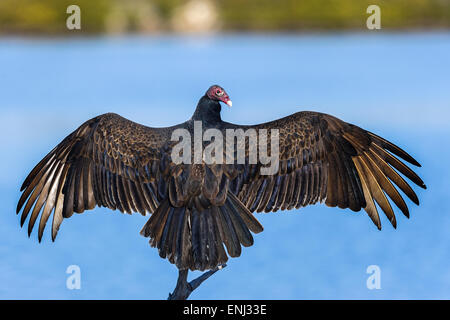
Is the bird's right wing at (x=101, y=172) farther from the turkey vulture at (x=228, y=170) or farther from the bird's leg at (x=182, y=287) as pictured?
the bird's leg at (x=182, y=287)

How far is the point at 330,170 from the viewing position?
5.57m

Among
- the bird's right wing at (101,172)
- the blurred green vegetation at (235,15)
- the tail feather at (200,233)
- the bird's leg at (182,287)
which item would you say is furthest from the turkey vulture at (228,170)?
the blurred green vegetation at (235,15)

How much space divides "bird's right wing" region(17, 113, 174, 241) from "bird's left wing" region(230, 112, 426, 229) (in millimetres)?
723

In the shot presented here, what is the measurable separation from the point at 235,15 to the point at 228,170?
28.4 metres

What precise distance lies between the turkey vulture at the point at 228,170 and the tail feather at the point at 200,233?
9.6 inches

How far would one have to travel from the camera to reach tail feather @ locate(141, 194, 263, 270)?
16.0 feet

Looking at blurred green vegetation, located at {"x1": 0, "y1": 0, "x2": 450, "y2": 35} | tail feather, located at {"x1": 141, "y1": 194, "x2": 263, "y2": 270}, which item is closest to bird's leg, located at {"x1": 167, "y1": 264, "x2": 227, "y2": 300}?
tail feather, located at {"x1": 141, "y1": 194, "x2": 263, "y2": 270}

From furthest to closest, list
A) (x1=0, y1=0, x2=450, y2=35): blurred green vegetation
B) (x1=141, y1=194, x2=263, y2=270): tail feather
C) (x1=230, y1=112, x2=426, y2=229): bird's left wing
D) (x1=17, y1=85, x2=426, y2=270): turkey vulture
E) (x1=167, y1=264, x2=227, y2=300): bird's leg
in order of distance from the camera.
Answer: (x1=0, y1=0, x2=450, y2=35): blurred green vegetation → (x1=230, y1=112, x2=426, y2=229): bird's left wing → (x1=17, y1=85, x2=426, y2=270): turkey vulture → (x1=167, y1=264, x2=227, y2=300): bird's leg → (x1=141, y1=194, x2=263, y2=270): tail feather

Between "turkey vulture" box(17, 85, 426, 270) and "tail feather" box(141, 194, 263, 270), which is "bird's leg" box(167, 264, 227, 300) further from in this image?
"turkey vulture" box(17, 85, 426, 270)

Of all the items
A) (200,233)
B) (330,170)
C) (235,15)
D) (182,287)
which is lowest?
(182,287)

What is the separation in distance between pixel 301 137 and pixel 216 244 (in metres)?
1.10

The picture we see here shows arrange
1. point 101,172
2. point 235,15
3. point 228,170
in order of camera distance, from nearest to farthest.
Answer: point 228,170 < point 101,172 < point 235,15

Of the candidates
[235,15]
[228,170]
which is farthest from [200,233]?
[235,15]

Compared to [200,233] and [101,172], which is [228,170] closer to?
[200,233]
